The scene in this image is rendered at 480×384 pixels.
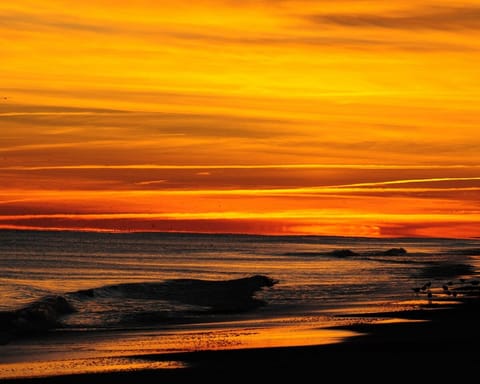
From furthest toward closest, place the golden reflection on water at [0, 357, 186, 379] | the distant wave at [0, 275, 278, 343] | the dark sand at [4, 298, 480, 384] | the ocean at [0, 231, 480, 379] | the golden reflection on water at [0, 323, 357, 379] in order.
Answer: the distant wave at [0, 275, 278, 343] → the ocean at [0, 231, 480, 379] → the golden reflection on water at [0, 323, 357, 379] → the golden reflection on water at [0, 357, 186, 379] → the dark sand at [4, 298, 480, 384]

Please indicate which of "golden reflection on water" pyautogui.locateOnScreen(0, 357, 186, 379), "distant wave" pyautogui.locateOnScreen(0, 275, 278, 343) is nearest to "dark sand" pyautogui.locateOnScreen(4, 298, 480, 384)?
"golden reflection on water" pyautogui.locateOnScreen(0, 357, 186, 379)

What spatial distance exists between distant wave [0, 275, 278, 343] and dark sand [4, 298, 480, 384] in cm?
855

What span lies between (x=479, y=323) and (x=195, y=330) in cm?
998

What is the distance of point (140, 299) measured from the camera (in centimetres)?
4731

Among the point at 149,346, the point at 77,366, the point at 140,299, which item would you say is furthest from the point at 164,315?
the point at 77,366

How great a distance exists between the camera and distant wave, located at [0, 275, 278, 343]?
3394cm

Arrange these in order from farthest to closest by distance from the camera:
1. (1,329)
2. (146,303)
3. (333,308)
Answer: (146,303) < (333,308) < (1,329)

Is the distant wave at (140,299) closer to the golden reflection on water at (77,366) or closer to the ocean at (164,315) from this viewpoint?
the ocean at (164,315)

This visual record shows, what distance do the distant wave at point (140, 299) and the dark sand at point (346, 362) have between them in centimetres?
855

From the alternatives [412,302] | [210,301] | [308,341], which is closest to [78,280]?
[210,301]

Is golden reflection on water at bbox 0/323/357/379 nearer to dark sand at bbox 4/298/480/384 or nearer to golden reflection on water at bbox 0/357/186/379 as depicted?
golden reflection on water at bbox 0/357/186/379

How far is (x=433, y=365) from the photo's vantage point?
23844 mm

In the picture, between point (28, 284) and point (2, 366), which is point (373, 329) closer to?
point (2, 366)

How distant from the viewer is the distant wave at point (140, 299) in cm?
3394
